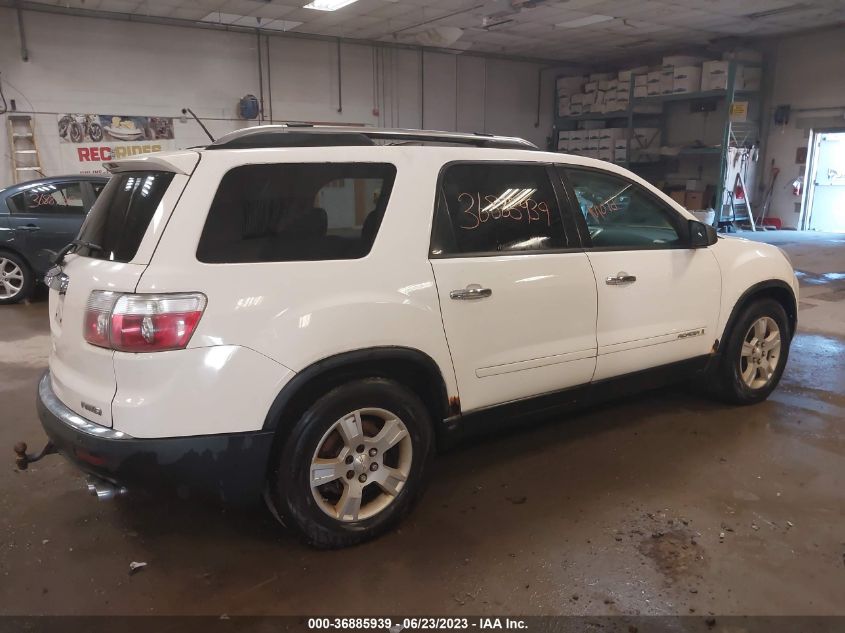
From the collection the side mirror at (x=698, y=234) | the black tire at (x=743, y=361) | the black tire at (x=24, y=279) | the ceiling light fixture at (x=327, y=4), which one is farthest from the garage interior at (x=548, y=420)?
the side mirror at (x=698, y=234)

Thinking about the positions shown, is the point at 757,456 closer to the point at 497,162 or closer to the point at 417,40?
the point at 497,162

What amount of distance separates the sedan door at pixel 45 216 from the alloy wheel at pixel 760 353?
7.46m

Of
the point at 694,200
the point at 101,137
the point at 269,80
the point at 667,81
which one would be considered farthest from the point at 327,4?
A: the point at 694,200

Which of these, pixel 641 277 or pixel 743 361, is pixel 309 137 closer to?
pixel 641 277

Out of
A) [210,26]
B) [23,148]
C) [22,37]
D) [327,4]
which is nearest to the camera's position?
[22,37]

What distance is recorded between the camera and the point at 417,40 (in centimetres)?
1309

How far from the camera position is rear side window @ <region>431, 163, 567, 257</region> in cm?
280

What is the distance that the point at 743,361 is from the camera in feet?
13.6

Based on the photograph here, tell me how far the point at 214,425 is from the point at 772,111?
623 inches

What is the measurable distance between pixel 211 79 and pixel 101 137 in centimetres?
229

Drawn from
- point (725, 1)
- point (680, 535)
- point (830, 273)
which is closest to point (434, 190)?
point (680, 535)

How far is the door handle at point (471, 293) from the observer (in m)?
2.72

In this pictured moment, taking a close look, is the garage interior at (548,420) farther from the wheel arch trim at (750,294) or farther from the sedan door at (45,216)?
the sedan door at (45,216)

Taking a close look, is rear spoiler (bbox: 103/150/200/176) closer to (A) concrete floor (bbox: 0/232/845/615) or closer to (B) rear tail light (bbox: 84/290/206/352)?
(B) rear tail light (bbox: 84/290/206/352)
